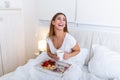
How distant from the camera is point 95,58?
1851 mm

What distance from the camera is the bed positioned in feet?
5.40

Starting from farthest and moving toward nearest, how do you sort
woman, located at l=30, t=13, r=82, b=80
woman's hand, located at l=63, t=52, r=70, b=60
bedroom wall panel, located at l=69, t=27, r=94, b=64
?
1. bedroom wall panel, located at l=69, t=27, r=94, b=64
2. woman's hand, located at l=63, t=52, r=70, b=60
3. woman, located at l=30, t=13, r=82, b=80

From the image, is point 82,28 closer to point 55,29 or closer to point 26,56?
point 55,29

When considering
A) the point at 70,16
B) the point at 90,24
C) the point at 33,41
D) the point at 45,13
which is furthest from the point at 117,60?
the point at 33,41

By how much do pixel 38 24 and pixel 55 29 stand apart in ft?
3.02

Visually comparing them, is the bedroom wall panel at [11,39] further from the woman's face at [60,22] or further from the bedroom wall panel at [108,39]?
the bedroom wall panel at [108,39]

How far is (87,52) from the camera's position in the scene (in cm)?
204

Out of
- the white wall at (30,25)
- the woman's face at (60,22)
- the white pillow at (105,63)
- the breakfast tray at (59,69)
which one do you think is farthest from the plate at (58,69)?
the white wall at (30,25)

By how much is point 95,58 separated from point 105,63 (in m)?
0.16

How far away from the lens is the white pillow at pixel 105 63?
64.7 inches

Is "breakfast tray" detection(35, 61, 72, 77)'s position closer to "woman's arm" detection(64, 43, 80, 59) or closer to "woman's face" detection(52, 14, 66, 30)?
"woman's arm" detection(64, 43, 80, 59)

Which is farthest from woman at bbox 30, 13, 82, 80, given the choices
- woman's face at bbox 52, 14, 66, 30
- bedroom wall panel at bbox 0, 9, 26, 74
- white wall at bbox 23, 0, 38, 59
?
white wall at bbox 23, 0, 38, 59

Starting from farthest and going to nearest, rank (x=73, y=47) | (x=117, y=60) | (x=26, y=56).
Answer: (x=26, y=56), (x=73, y=47), (x=117, y=60)

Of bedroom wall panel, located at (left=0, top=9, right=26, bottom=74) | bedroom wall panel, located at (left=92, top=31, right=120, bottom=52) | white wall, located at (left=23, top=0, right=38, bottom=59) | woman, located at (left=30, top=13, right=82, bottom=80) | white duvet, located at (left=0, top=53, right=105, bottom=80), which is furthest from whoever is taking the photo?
white wall, located at (left=23, top=0, right=38, bottom=59)
